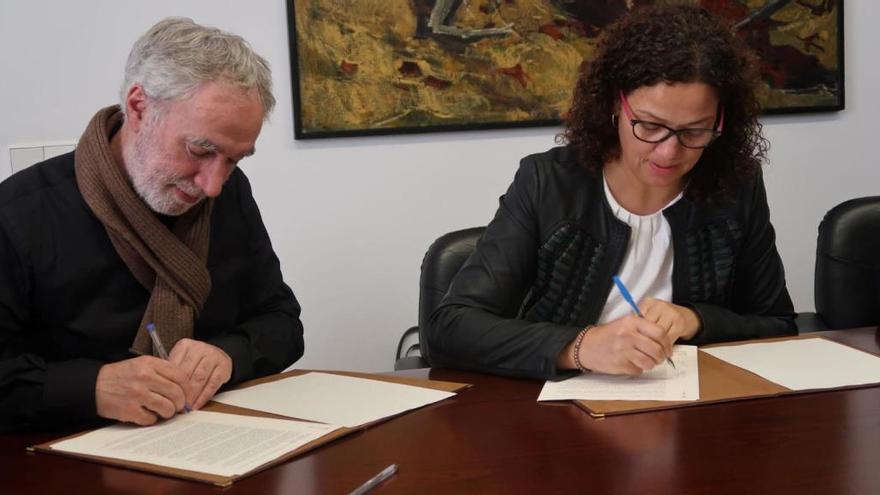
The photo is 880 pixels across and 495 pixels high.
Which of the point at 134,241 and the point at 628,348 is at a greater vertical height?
the point at 134,241

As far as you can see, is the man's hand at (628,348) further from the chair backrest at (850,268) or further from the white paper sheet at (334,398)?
the chair backrest at (850,268)

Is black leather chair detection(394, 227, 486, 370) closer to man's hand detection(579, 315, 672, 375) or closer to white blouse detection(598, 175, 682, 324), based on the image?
white blouse detection(598, 175, 682, 324)

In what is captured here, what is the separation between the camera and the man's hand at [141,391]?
1338 millimetres

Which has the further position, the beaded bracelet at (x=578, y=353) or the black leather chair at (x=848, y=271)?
the black leather chair at (x=848, y=271)

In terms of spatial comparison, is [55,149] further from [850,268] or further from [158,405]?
[850,268]

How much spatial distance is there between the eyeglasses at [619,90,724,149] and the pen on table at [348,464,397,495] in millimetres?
952

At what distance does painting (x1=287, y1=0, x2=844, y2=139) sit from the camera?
2.89 metres

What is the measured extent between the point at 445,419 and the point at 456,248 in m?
0.86

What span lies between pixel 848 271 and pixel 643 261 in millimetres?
691

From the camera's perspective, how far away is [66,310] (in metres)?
1.56

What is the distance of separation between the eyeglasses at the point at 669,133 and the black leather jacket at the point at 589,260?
19cm

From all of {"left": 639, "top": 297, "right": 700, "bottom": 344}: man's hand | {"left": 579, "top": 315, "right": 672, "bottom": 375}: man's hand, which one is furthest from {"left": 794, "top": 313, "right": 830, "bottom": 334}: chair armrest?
{"left": 579, "top": 315, "right": 672, "bottom": 375}: man's hand

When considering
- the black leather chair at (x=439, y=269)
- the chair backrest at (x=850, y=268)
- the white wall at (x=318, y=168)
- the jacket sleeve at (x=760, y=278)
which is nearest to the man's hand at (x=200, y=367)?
the black leather chair at (x=439, y=269)

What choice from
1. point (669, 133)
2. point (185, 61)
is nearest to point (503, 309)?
point (669, 133)
